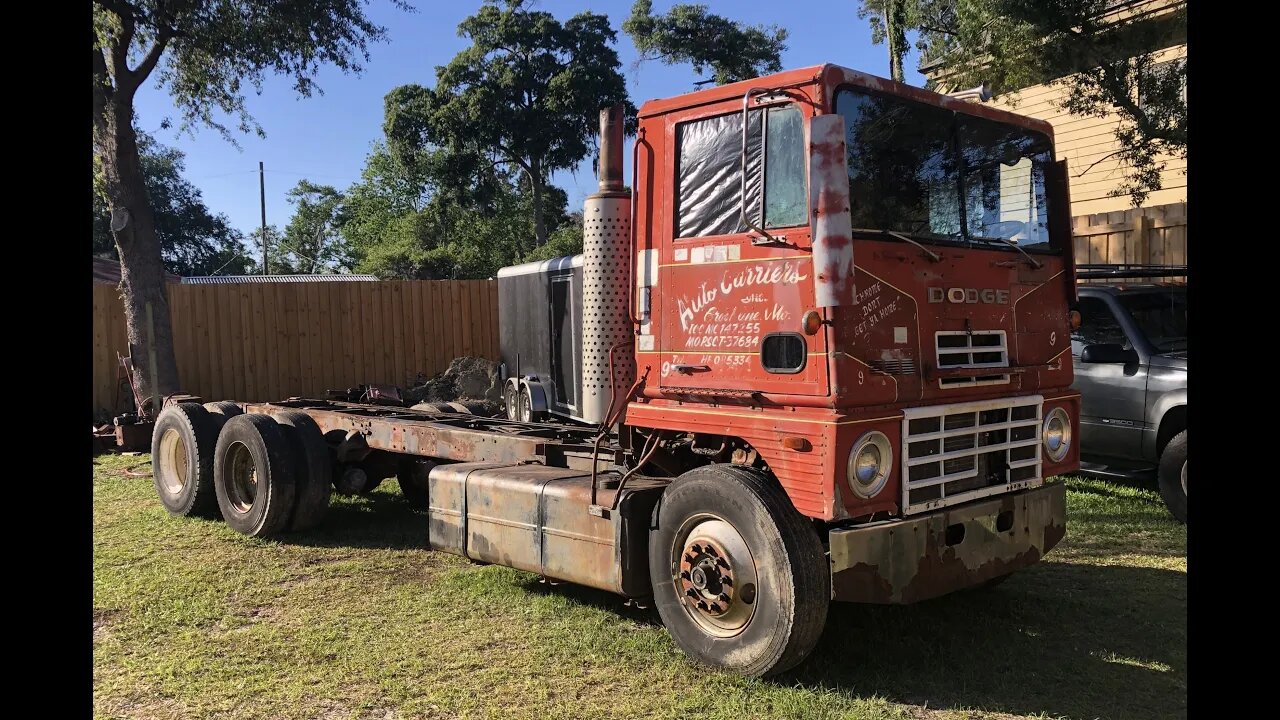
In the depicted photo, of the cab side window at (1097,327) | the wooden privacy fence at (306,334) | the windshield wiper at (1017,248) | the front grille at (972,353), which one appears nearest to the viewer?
the front grille at (972,353)

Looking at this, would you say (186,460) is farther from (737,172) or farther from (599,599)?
(737,172)

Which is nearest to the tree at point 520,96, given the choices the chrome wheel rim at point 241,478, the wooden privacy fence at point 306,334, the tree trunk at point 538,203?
the tree trunk at point 538,203

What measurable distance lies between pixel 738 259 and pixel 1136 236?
1004 cm

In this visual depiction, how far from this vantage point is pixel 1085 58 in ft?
38.4

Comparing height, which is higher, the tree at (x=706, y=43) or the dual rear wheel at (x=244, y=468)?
the tree at (x=706, y=43)

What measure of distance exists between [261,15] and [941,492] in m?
15.6

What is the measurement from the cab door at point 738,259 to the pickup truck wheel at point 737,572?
530 mm

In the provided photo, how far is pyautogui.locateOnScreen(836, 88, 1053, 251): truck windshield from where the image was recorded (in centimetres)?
454

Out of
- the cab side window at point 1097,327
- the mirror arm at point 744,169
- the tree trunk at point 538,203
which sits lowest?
the cab side window at point 1097,327

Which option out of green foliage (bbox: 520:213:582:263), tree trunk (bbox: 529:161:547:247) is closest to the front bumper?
green foliage (bbox: 520:213:582:263)

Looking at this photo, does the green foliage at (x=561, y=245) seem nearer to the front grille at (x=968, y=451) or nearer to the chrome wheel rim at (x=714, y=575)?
the front grille at (x=968, y=451)

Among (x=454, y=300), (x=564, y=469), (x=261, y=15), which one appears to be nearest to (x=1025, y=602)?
(x=564, y=469)

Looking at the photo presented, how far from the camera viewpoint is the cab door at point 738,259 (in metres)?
4.37

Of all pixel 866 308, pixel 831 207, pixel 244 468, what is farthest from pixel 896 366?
pixel 244 468
